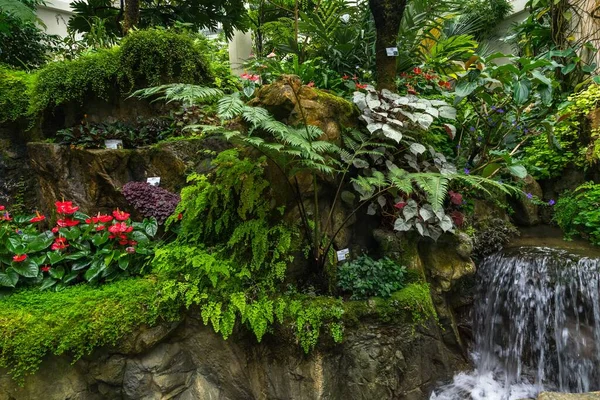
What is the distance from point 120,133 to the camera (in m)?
3.79

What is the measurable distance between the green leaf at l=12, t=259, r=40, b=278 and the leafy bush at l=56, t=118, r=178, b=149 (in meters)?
1.35

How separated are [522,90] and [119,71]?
4258mm

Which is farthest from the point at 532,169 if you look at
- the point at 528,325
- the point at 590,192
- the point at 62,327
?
the point at 62,327

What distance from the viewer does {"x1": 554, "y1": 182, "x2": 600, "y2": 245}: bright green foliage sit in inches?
148

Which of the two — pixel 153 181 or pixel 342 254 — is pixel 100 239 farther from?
pixel 342 254

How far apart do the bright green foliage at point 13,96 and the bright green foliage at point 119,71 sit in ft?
0.91

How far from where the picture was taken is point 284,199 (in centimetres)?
284

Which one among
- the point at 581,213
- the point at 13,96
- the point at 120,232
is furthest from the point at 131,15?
the point at 581,213

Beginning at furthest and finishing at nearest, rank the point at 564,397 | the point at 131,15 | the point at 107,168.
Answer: the point at 131,15, the point at 107,168, the point at 564,397

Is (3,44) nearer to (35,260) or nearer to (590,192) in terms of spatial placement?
(35,260)

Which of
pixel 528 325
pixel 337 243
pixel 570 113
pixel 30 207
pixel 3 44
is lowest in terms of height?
pixel 528 325

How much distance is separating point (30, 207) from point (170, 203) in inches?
83.1

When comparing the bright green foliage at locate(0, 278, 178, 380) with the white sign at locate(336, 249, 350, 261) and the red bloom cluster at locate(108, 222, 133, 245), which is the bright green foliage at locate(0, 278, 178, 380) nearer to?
the red bloom cluster at locate(108, 222, 133, 245)

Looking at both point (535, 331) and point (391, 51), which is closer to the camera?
point (535, 331)
